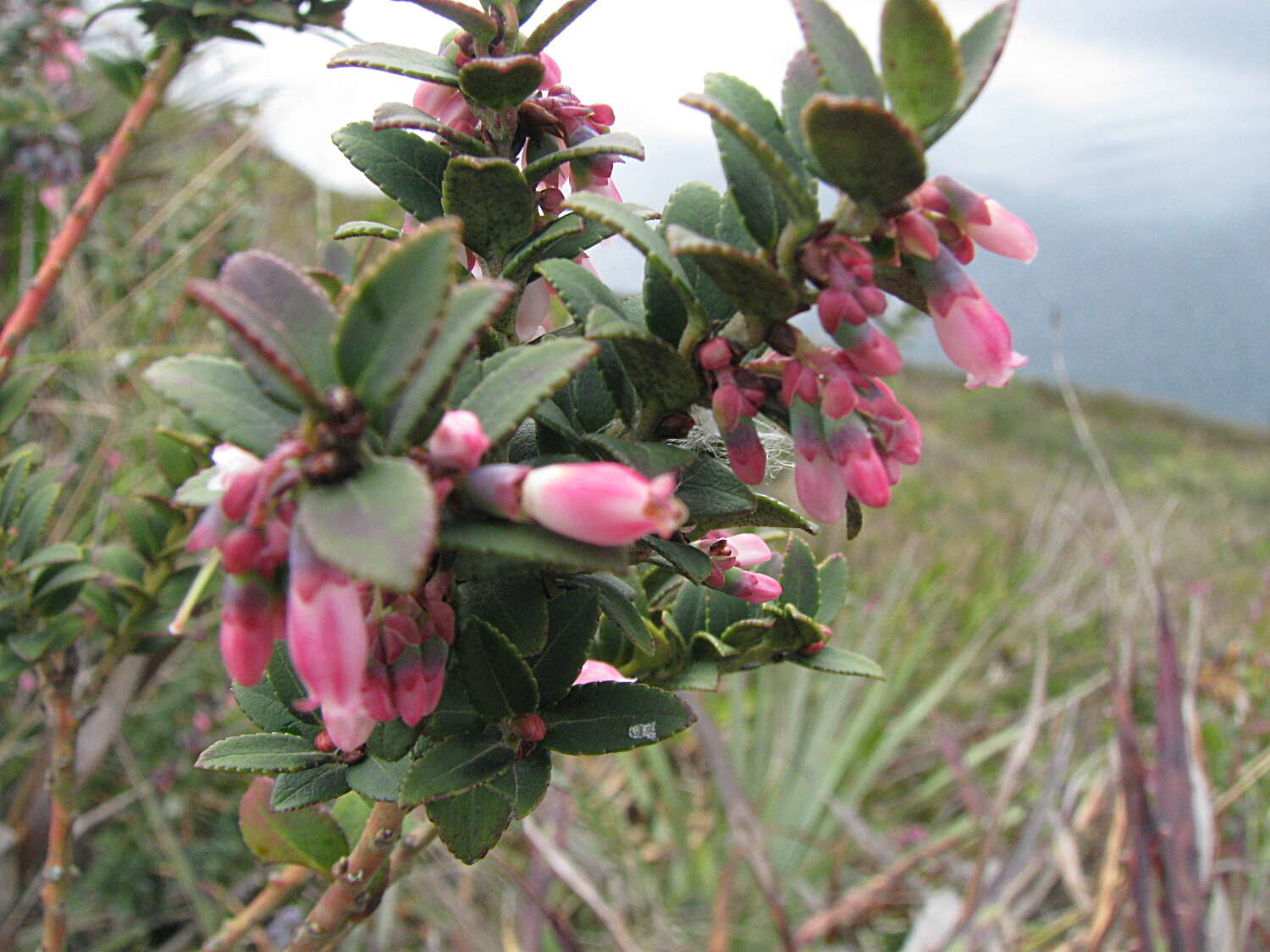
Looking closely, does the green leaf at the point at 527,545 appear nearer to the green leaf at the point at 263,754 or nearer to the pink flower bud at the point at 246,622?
the pink flower bud at the point at 246,622

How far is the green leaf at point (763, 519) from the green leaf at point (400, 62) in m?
0.21

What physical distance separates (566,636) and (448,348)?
0.15 metres

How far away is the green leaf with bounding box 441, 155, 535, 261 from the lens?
33 cm

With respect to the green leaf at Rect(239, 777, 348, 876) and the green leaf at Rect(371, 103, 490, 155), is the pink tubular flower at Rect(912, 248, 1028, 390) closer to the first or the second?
the green leaf at Rect(371, 103, 490, 155)

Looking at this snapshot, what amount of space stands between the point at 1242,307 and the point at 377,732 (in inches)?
624

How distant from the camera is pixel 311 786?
15.1 inches

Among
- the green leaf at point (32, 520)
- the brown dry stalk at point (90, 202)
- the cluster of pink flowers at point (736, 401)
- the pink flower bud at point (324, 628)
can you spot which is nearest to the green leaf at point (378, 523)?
the pink flower bud at point (324, 628)

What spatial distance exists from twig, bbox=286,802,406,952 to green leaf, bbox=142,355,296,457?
22 cm

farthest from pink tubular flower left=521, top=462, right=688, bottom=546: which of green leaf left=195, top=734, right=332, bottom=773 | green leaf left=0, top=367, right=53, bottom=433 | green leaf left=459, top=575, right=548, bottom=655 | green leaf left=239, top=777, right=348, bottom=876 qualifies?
green leaf left=0, top=367, right=53, bottom=433

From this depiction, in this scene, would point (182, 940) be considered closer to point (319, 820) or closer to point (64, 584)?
point (64, 584)

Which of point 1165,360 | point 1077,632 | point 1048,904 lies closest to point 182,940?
point 1048,904

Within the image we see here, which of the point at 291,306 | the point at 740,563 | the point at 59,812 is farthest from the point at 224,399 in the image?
the point at 59,812

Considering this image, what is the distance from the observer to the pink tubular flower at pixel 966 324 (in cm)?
31

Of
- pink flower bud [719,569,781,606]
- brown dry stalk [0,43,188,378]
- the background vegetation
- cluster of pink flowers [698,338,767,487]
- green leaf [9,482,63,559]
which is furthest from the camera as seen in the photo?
the background vegetation
